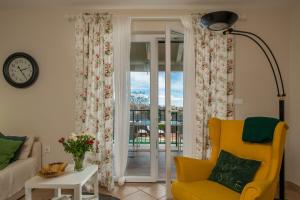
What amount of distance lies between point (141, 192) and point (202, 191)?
4.09 feet

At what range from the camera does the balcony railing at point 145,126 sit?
3410 millimetres

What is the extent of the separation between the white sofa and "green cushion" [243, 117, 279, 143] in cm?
251

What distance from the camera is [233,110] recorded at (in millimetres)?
3262

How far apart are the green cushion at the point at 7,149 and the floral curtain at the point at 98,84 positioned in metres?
0.83

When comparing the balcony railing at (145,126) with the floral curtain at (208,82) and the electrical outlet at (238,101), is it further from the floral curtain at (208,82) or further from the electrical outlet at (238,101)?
the electrical outlet at (238,101)

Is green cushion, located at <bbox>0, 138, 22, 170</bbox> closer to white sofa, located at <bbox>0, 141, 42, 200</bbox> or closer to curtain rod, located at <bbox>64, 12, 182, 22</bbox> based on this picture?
white sofa, located at <bbox>0, 141, 42, 200</bbox>

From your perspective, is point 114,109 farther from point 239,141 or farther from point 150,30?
point 239,141

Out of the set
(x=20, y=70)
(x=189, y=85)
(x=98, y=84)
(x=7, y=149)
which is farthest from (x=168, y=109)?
(x=20, y=70)

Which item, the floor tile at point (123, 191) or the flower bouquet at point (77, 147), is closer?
the flower bouquet at point (77, 147)

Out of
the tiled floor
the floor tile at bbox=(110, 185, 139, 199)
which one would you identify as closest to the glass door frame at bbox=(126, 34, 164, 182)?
the tiled floor

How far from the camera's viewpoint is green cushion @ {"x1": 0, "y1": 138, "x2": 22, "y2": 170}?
2825 millimetres

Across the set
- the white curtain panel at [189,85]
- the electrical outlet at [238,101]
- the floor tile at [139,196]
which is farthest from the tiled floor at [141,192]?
the electrical outlet at [238,101]

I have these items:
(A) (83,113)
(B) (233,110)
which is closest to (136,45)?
(A) (83,113)

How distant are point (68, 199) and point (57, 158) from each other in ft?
3.58
